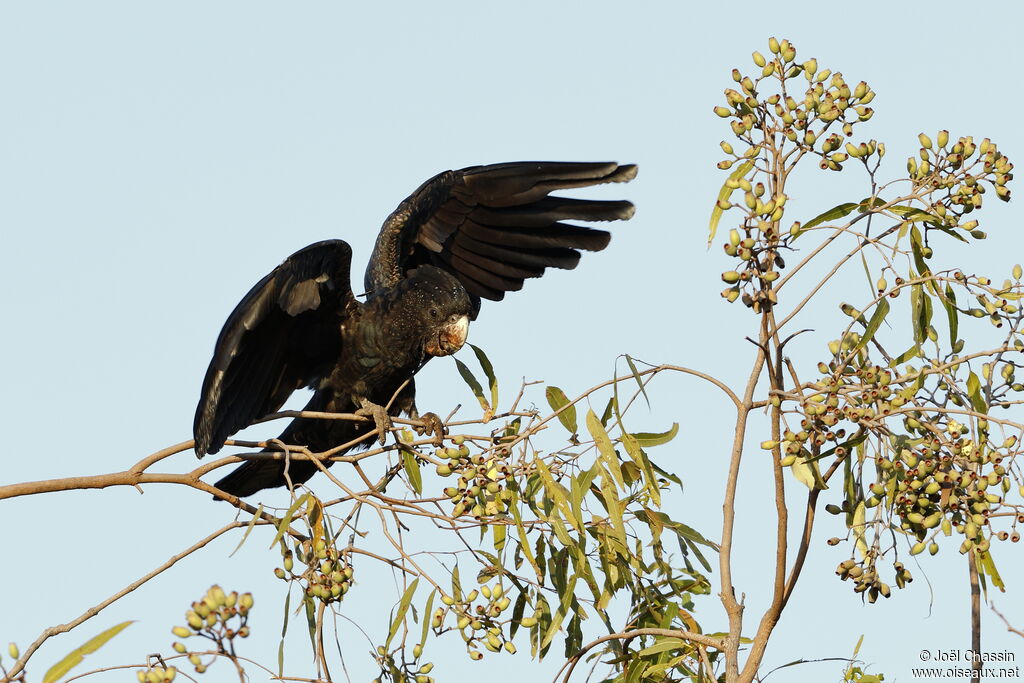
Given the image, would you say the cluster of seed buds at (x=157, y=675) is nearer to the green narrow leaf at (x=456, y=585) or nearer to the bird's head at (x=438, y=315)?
the green narrow leaf at (x=456, y=585)

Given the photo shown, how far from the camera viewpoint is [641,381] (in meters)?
2.82

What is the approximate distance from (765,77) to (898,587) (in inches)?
43.9

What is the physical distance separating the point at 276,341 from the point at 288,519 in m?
1.33

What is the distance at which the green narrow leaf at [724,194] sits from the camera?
8.64 ft

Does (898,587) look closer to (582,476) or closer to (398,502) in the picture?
(582,476)

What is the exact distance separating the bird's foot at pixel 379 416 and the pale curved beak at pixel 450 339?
0.27 meters

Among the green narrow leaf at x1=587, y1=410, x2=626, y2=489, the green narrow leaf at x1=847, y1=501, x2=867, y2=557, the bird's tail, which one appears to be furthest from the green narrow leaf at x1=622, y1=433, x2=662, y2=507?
the bird's tail

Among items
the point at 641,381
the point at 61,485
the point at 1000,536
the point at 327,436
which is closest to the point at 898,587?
the point at 1000,536

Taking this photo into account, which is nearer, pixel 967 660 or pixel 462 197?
pixel 967 660

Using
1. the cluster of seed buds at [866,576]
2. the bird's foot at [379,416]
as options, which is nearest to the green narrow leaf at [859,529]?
the cluster of seed buds at [866,576]

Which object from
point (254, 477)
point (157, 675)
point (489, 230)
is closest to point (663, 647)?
point (157, 675)

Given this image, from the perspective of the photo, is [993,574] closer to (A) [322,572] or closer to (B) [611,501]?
(B) [611,501]

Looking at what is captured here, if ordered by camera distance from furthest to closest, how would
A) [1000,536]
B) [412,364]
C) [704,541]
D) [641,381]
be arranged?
[412,364], [704,541], [641,381], [1000,536]

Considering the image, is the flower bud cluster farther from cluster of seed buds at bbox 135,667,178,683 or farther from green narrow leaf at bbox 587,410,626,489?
green narrow leaf at bbox 587,410,626,489
